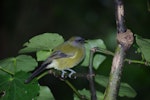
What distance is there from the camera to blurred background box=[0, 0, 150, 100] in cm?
506

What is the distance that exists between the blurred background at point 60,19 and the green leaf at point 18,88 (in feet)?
11.5

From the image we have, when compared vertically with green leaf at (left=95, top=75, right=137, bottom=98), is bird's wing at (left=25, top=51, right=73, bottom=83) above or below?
above

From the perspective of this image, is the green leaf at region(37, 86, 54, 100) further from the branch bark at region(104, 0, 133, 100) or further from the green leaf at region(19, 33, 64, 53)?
the branch bark at region(104, 0, 133, 100)

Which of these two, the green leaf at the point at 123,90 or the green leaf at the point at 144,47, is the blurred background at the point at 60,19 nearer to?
the green leaf at the point at 123,90

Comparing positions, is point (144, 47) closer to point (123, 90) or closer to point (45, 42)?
point (123, 90)

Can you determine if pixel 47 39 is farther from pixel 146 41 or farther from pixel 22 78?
pixel 146 41

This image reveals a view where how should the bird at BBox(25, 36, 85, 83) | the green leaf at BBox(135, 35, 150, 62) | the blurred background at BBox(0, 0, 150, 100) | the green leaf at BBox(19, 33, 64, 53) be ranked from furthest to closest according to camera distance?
the blurred background at BBox(0, 0, 150, 100), the bird at BBox(25, 36, 85, 83), the green leaf at BBox(19, 33, 64, 53), the green leaf at BBox(135, 35, 150, 62)

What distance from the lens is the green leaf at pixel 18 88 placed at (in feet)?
4.25

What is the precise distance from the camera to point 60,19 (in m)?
5.44

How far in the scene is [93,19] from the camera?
533 cm

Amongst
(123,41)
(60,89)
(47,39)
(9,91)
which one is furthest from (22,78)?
Result: (60,89)

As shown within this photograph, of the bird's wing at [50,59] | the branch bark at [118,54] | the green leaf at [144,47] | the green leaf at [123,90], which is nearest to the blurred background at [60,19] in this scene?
the bird's wing at [50,59]

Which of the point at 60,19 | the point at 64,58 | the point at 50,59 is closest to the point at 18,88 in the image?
the point at 50,59

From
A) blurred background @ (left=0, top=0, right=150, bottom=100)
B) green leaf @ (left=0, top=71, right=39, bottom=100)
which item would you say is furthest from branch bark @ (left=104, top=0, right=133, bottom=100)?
blurred background @ (left=0, top=0, right=150, bottom=100)
